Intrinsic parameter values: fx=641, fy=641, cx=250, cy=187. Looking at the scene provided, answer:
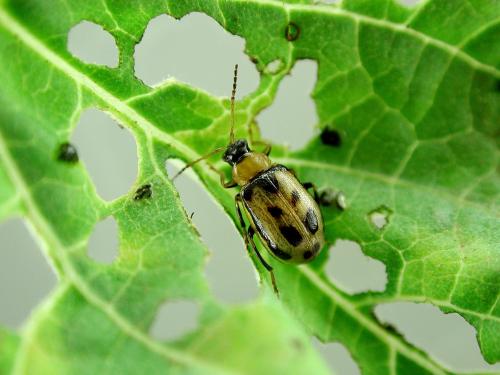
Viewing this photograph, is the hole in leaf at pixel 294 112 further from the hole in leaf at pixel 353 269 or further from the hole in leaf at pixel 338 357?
the hole in leaf at pixel 338 357

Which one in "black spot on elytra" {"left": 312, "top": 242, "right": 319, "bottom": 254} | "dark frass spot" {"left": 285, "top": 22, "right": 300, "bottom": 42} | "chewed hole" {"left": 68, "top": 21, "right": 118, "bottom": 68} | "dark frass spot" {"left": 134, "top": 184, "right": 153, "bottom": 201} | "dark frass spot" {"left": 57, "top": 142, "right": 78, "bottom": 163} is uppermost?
"chewed hole" {"left": 68, "top": 21, "right": 118, "bottom": 68}

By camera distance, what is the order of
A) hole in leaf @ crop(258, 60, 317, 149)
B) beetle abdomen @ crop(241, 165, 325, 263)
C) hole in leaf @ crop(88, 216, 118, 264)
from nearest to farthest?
1. hole in leaf @ crop(88, 216, 118, 264)
2. beetle abdomen @ crop(241, 165, 325, 263)
3. hole in leaf @ crop(258, 60, 317, 149)

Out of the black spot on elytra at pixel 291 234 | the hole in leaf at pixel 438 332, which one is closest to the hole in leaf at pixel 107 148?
the black spot on elytra at pixel 291 234

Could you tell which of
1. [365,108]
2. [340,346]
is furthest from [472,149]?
[340,346]

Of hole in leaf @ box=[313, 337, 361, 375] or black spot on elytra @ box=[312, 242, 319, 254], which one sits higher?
black spot on elytra @ box=[312, 242, 319, 254]

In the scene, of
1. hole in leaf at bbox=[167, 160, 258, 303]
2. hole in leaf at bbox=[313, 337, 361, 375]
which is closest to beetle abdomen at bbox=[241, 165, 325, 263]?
hole in leaf at bbox=[167, 160, 258, 303]

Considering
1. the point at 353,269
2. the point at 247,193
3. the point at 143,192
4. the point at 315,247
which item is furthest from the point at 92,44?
the point at 353,269

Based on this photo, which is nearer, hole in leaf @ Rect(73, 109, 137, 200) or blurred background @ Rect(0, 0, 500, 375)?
blurred background @ Rect(0, 0, 500, 375)

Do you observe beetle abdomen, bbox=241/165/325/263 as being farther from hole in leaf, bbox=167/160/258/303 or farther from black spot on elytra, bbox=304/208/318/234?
hole in leaf, bbox=167/160/258/303

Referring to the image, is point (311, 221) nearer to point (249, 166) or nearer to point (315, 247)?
point (315, 247)
